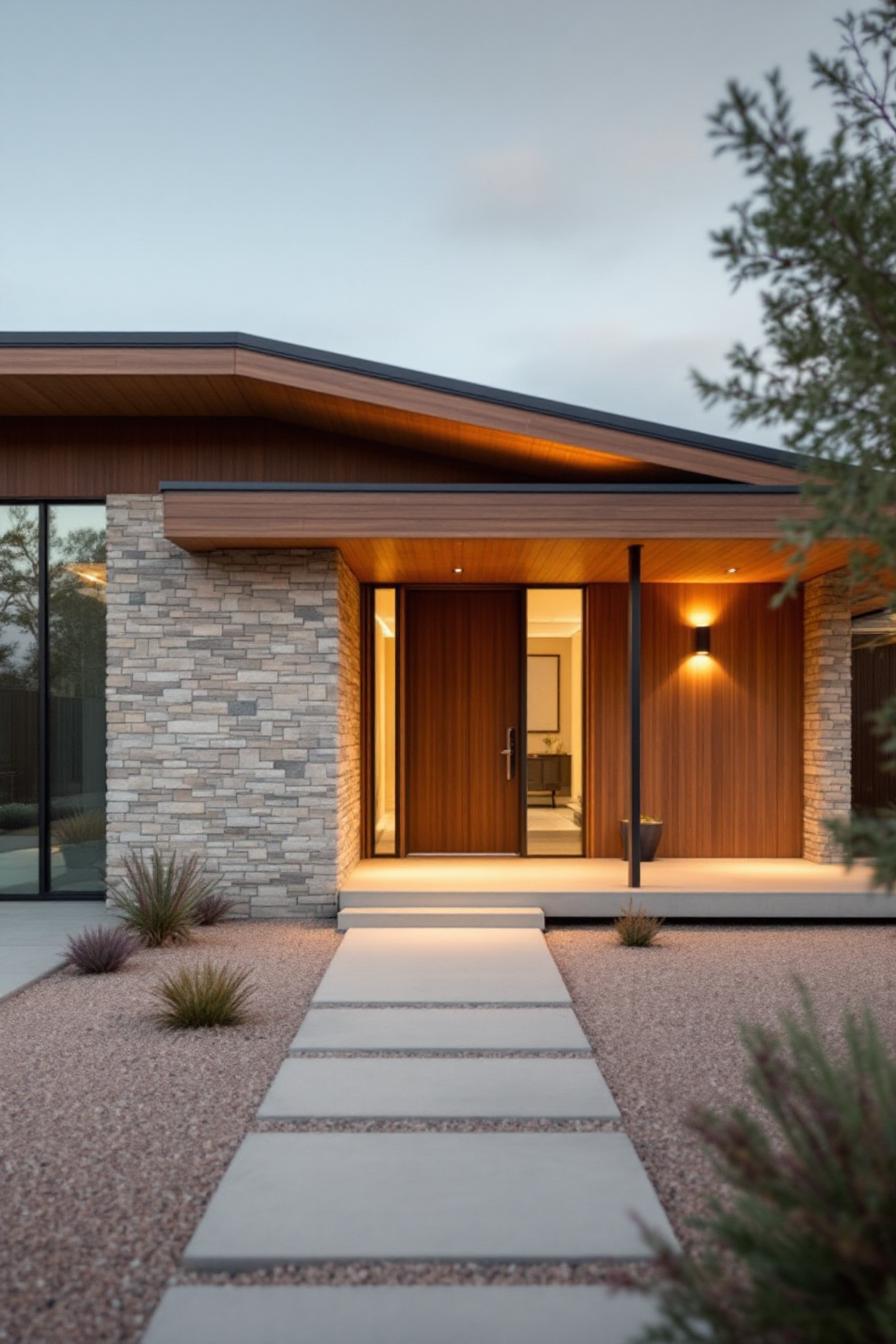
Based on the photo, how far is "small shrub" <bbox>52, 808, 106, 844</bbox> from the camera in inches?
332

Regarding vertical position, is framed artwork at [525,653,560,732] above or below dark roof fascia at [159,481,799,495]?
below

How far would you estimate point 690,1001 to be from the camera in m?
5.58

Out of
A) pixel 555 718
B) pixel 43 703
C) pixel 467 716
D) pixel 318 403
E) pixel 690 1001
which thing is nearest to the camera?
pixel 690 1001

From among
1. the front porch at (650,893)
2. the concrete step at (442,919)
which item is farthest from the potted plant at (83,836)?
the concrete step at (442,919)

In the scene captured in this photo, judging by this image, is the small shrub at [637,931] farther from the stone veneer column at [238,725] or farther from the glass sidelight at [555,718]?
the glass sidelight at [555,718]

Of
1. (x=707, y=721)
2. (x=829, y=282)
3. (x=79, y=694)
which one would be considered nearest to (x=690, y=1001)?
(x=829, y=282)

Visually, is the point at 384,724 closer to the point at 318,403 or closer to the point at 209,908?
the point at 209,908

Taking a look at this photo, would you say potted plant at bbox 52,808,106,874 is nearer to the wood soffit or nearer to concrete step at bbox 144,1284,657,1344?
the wood soffit

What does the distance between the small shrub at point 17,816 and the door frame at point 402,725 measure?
9.27 ft

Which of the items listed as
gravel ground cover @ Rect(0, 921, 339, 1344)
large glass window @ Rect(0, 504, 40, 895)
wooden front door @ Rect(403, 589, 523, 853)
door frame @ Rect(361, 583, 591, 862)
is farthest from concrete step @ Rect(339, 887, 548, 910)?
large glass window @ Rect(0, 504, 40, 895)

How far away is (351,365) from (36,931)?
4585 millimetres

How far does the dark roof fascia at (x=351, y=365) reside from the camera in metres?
→ 7.52

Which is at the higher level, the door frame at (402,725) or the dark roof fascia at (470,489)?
the dark roof fascia at (470,489)

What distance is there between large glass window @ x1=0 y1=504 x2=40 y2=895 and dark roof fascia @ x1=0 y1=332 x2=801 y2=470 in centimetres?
152
